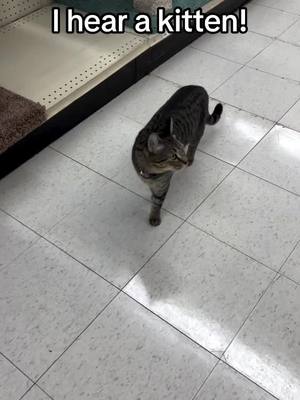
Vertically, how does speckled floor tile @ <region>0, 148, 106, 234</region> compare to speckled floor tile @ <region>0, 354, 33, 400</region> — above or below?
above

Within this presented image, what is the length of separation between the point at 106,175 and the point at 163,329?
791mm

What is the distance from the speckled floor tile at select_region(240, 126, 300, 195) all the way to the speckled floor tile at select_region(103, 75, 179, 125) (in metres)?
0.61

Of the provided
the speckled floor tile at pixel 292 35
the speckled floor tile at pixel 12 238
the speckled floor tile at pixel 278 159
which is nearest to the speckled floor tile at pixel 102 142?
the speckled floor tile at pixel 12 238

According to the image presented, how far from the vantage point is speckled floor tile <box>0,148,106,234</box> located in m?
1.71

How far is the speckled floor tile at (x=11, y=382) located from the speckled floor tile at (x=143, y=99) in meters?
1.35

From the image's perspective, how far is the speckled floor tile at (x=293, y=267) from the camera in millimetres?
1504

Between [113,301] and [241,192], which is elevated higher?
[241,192]

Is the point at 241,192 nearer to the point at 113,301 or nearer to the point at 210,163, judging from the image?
the point at 210,163

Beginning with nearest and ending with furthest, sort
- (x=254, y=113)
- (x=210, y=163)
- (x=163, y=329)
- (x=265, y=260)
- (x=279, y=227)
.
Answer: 1. (x=163, y=329)
2. (x=265, y=260)
3. (x=279, y=227)
4. (x=210, y=163)
5. (x=254, y=113)

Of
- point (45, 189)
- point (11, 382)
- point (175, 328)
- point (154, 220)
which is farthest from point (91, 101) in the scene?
point (11, 382)

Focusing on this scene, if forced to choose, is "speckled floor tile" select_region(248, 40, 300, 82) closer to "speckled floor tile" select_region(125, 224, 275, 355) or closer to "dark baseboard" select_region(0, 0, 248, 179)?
"dark baseboard" select_region(0, 0, 248, 179)

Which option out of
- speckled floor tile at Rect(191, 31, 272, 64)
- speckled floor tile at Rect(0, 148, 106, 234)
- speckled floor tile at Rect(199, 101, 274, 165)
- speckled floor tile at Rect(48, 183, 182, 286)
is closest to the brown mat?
speckled floor tile at Rect(0, 148, 106, 234)

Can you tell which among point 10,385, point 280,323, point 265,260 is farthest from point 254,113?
point 10,385

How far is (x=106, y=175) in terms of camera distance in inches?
73.7
